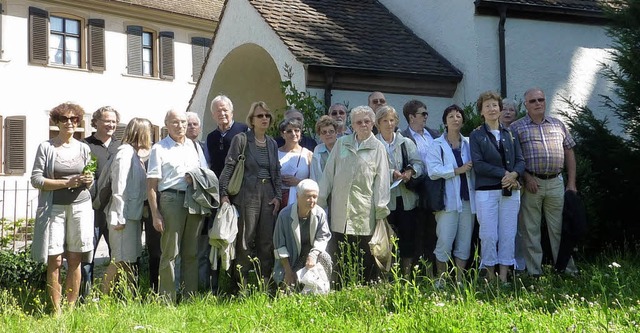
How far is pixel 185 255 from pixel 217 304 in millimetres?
710

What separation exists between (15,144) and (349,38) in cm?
1143

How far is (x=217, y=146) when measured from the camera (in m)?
7.84

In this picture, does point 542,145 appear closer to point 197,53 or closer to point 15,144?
point 15,144

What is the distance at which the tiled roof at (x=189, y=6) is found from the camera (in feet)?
74.6

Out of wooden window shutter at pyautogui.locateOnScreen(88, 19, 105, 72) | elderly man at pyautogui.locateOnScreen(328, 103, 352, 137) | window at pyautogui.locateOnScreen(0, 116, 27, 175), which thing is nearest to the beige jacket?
elderly man at pyautogui.locateOnScreen(328, 103, 352, 137)

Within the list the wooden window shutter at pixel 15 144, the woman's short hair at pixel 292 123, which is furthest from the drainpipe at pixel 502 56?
the wooden window shutter at pixel 15 144

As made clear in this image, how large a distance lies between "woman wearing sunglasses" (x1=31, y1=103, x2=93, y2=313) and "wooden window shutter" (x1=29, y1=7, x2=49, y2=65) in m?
14.9

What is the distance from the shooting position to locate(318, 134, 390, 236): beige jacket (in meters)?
7.00

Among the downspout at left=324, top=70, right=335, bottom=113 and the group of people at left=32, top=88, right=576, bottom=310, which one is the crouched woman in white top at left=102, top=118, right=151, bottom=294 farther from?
the downspout at left=324, top=70, right=335, bottom=113

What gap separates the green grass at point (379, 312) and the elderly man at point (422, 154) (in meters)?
1.07

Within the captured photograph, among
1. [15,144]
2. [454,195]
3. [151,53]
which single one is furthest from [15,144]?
[454,195]

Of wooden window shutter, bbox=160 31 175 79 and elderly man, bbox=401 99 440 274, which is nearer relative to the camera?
elderly man, bbox=401 99 440 274

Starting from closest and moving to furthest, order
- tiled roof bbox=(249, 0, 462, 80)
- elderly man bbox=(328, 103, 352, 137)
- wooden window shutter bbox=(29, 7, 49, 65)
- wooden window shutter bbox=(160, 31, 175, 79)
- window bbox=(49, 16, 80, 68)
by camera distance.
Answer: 1. elderly man bbox=(328, 103, 352, 137)
2. tiled roof bbox=(249, 0, 462, 80)
3. wooden window shutter bbox=(29, 7, 49, 65)
4. window bbox=(49, 16, 80, 68)
5. wooden window shutter bbox=(160, 31, 175, 79)

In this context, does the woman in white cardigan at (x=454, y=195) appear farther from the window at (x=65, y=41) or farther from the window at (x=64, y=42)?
the window at (x=64, y=42)
